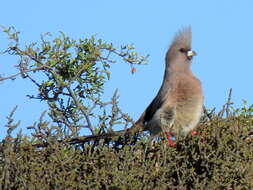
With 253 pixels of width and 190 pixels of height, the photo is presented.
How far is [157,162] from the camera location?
210 inches

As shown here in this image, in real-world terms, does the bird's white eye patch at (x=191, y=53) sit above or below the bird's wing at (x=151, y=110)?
above

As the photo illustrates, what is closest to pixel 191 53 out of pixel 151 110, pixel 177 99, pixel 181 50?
pixel 181 50

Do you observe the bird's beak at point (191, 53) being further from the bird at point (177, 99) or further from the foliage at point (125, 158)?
the foliage at point (125, 158)

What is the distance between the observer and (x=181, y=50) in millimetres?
8031

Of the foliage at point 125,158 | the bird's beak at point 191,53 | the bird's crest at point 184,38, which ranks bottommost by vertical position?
the foliage at point 125,158

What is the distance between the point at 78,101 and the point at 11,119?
1.39m

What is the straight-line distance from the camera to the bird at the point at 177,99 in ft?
22.9

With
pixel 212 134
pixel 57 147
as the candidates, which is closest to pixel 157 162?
pixel 212 134

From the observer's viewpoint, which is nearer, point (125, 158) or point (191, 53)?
point (125, 158)

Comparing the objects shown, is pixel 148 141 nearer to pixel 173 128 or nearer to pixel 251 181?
pixel 251 181

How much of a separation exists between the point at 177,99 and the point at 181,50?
1.03 metres

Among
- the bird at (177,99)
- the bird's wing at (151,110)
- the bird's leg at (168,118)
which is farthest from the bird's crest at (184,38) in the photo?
the bird's leg at (168,118)

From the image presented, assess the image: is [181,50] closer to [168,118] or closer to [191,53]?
[191,53]

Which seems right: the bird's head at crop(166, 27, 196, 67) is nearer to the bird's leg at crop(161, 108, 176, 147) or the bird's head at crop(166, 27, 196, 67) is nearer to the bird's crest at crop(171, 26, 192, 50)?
the bird's crest at crop(171, 26, 192, 50)
